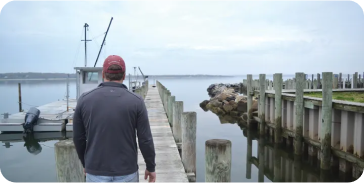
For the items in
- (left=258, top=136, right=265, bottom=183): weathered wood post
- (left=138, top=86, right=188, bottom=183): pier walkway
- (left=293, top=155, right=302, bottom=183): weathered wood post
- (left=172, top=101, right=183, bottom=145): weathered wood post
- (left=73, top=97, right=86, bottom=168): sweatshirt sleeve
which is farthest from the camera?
(left=258, top=136, right=265, bottom=183): weathered wood post

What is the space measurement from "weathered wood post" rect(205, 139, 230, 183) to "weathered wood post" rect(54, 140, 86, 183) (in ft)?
5.24

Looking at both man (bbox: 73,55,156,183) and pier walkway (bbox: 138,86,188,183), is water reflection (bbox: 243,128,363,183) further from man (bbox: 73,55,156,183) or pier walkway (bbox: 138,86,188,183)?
man (bbox: 73,55,156,183)

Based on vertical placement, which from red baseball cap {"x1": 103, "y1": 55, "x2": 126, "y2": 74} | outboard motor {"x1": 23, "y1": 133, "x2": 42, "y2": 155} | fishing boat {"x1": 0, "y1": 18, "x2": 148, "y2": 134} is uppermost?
red baseball cap {"x1": 103, "y1": 55, "x2": 126, "y2": 74}

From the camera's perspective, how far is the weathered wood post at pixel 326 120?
26.0 feet

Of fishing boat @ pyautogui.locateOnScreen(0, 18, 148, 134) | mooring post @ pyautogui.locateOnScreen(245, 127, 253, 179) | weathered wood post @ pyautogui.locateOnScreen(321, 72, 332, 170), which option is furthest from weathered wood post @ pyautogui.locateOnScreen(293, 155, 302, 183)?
fishing boat @ pyautogui.locateOnScreen(0, 18, 148, 134)

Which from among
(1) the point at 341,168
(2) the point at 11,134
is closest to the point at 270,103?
(1) the point at 341,168

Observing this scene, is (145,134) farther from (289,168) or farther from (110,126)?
(289,168)

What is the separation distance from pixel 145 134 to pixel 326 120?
6.96 metres

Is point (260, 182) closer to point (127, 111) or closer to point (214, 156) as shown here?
point (214, 156)

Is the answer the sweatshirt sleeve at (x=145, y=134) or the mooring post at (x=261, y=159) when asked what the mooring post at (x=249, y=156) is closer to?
the mooring post at (x=261, y=159)

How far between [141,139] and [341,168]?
7573mm

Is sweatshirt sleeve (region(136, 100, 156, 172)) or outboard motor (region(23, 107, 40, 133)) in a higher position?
sweatshirt sleeve (region(136, 100, 156, 172))

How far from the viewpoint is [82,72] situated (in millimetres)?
15406

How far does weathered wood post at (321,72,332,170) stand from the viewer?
7918mm
